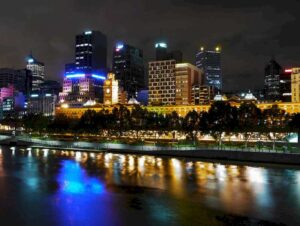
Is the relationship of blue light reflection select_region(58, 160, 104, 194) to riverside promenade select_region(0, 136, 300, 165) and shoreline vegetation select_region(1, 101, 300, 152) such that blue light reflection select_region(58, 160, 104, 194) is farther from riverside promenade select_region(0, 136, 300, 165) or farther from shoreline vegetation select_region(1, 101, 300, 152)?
shoreline vegetation select_region(1, 101, 300, 152)

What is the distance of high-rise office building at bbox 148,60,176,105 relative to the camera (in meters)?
188

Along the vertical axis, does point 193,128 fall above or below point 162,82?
below

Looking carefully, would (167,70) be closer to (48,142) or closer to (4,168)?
(48,142)

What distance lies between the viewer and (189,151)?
64.0 meters

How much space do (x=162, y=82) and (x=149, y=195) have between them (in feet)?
515

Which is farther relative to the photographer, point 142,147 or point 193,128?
point 193,128


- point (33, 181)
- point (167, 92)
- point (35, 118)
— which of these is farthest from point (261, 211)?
point (167, 92)

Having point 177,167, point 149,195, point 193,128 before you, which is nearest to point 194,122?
point 193,128

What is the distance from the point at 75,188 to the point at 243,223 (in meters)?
18.0

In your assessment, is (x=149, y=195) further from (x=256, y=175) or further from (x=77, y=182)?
(x=256, y=175)

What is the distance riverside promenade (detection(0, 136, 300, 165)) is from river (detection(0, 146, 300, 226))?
2.31m

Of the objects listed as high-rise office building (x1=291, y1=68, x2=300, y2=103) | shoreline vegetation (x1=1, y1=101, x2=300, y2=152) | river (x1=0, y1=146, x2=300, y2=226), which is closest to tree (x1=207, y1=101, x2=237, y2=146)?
shoreline vegetation (x1=1, y1=101, x2=300, y2=152)

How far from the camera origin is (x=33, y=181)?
41.5m

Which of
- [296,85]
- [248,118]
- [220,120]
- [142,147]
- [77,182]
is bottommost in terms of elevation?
[77,182]
